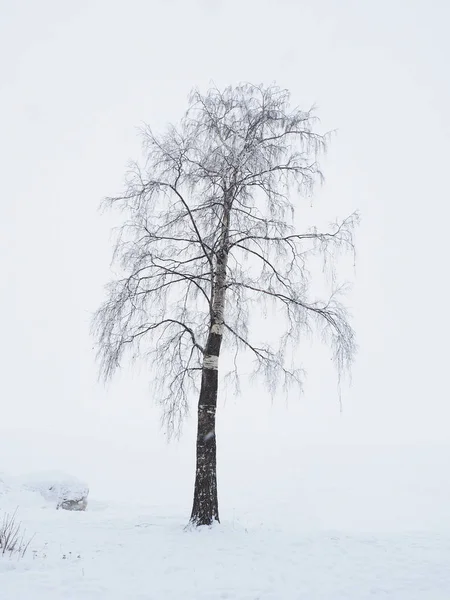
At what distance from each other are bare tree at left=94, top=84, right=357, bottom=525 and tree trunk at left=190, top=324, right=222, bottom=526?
23 millimetres

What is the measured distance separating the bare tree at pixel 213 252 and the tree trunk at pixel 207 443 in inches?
0.9

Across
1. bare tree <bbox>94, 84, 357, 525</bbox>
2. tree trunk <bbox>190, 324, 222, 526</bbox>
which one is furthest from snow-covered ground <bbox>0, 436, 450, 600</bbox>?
bare tree <bbox>94, 84, 357, 525</bbox>

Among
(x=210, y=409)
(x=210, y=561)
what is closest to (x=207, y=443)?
(x=210, y=409)

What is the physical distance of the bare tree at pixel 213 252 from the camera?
404 inches

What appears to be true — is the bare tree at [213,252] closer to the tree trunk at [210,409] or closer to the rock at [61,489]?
the tree trunk at [210,409]

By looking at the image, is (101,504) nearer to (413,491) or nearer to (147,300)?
(147,300)

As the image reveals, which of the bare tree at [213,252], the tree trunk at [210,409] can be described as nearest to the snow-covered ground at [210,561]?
the tree trunk at [210,409]

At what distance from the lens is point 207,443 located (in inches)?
403

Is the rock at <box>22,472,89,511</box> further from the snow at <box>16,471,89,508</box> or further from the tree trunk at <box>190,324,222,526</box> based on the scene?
the tree trunk at <box>190,324,222,526</box>

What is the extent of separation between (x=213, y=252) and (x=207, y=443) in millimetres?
4306

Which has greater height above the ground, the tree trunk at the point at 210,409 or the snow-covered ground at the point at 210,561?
the tree trunk at the point at 210,409

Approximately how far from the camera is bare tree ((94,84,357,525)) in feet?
33.7

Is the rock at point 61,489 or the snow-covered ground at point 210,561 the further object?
the rock at point 61,489

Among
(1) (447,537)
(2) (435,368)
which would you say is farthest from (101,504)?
(2) (435,368)
